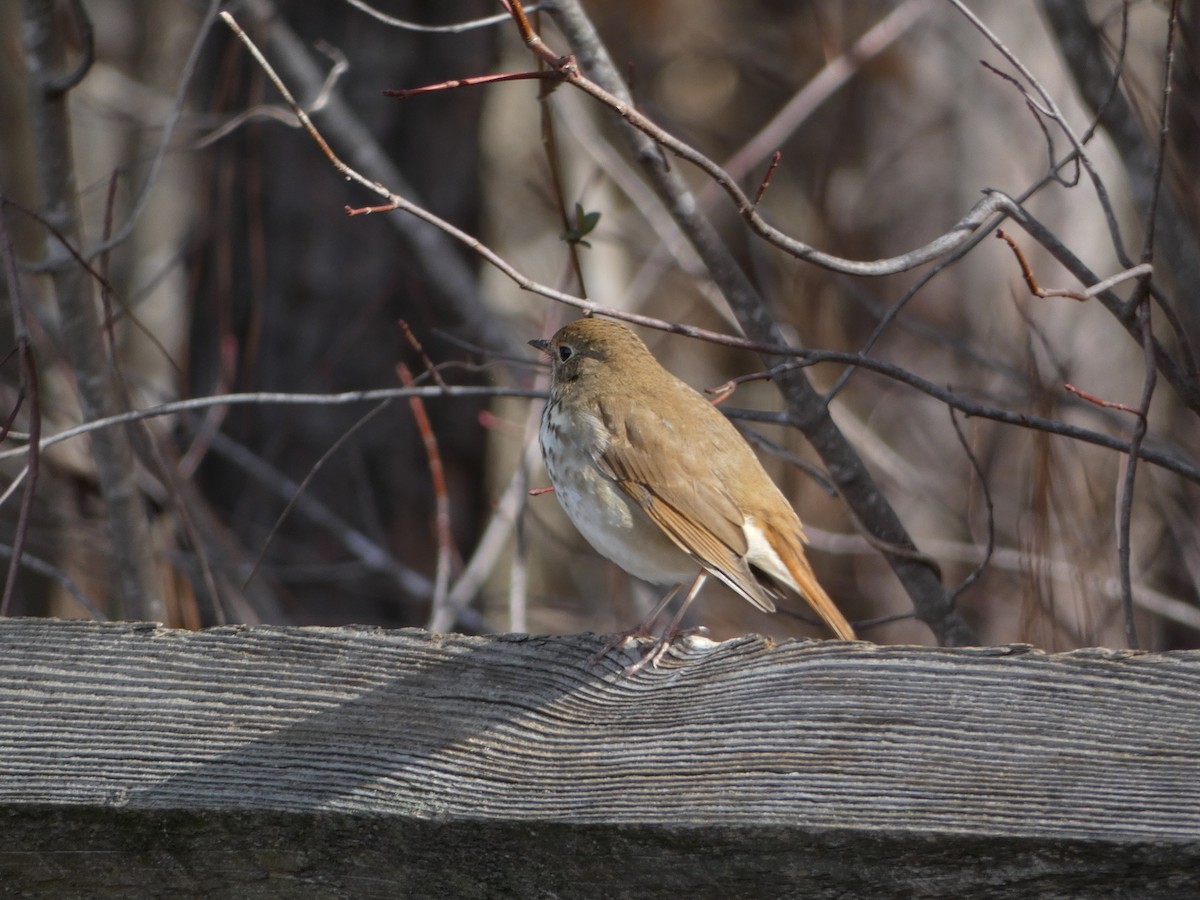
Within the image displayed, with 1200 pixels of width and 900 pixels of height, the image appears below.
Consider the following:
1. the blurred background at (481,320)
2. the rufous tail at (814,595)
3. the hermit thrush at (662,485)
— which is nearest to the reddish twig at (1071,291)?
the blurred background at (481,320)

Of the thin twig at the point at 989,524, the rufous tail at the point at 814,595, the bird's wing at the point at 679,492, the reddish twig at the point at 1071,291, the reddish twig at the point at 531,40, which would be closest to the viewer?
the reddish twig at the point at 531,40

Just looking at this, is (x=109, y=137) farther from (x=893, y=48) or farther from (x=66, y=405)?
(x=66, y=405)

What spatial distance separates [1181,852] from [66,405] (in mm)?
4214

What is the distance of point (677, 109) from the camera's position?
10.9 metres

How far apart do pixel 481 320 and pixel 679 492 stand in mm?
2081

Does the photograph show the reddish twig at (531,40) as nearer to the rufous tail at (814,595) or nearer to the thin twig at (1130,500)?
the thin twig at (1130,500)

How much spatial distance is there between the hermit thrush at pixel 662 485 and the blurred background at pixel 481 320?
0.57 ft

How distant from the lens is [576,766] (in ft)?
4.96

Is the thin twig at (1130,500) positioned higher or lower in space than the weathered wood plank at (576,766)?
higher

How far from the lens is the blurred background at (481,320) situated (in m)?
3.55

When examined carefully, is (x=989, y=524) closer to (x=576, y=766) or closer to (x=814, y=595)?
(x=814, y=595)

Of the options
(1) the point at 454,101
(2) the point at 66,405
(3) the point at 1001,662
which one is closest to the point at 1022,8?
(1) the point at 454,101

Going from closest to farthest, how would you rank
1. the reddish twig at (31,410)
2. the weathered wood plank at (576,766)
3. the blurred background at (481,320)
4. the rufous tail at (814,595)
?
the weathered wood plank at (576,766)
the reddish twig at (31,410)
the rufous tail at (814,595)
the blurred background at (481,320)

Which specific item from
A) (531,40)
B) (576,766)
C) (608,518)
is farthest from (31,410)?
(608,518)
